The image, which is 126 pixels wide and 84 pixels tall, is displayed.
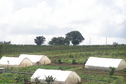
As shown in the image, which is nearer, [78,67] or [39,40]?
[78,67]

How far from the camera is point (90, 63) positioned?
38.4m

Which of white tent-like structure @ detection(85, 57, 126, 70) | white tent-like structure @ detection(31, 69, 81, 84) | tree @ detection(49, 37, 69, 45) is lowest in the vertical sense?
white tent-like structure @ detection(31, 69, 81, 84)

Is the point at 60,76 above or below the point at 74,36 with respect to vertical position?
below

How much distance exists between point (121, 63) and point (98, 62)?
155 inches

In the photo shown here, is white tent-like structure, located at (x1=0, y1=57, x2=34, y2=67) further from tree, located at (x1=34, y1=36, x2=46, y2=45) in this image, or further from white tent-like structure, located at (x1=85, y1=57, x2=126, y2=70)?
tree, located at (x1=34, y1=36, x2=46, y2=45)

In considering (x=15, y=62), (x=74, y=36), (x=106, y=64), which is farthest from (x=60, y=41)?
(x=106, y=64)

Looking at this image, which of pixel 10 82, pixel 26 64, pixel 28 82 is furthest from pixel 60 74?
pixel 26 64

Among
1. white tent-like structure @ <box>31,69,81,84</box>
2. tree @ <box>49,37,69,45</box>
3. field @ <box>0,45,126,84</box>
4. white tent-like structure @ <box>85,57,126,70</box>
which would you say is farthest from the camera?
tree @ <box>49,37,69,45</box>

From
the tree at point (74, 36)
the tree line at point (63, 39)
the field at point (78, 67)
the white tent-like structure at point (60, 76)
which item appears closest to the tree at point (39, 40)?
the tree line at point (63, 39)

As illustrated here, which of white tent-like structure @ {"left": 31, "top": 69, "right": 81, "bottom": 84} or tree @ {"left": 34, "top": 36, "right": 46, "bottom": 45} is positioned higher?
tree @ {"left": 34, "top": 36, "right": 46, "bottom": 45}

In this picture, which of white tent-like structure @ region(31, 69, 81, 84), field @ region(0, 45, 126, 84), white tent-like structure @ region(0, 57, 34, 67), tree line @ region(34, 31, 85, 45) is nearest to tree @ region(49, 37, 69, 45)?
tree line @ region(34, 31, 85, 45)

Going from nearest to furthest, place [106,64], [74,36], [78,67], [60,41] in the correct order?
[106,64] < [78,67] < [60,41] < [74,36]

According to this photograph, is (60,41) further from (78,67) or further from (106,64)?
(106,64)

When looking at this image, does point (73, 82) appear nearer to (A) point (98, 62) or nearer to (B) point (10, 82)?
(B) point (10, 82)
